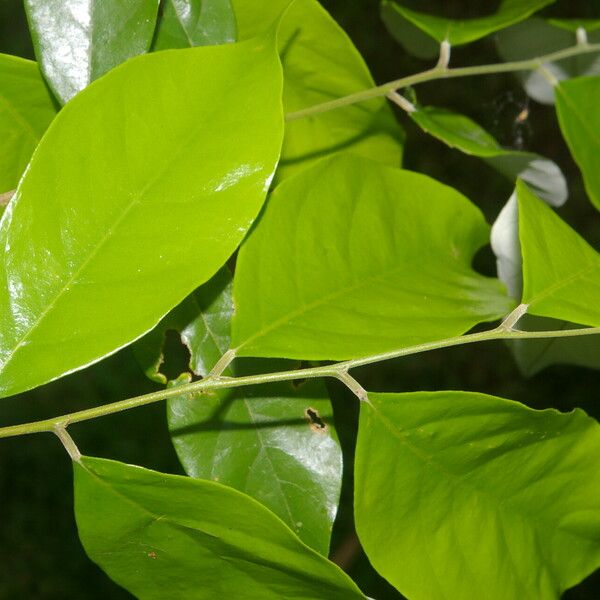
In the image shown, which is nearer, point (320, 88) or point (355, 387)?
point (355, 387)

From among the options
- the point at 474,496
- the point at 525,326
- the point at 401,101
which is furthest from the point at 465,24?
the point at 474,496

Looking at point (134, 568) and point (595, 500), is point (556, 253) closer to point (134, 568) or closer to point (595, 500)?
point (595, 500)

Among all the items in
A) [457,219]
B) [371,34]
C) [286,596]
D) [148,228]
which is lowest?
[371,34]

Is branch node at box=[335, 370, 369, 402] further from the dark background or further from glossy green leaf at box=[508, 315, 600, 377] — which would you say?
the dark background

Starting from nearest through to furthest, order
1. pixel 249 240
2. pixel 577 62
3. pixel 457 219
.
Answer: pixel 249 240 < pixel 457 219 < pixel 577 62

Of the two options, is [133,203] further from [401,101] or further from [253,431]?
[401,101]

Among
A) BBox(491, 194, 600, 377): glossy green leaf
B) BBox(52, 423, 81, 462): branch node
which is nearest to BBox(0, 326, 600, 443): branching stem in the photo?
BBox(52, 423, 81, 462): branch node

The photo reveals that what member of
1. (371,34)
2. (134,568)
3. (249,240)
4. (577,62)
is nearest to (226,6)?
(249,240)
